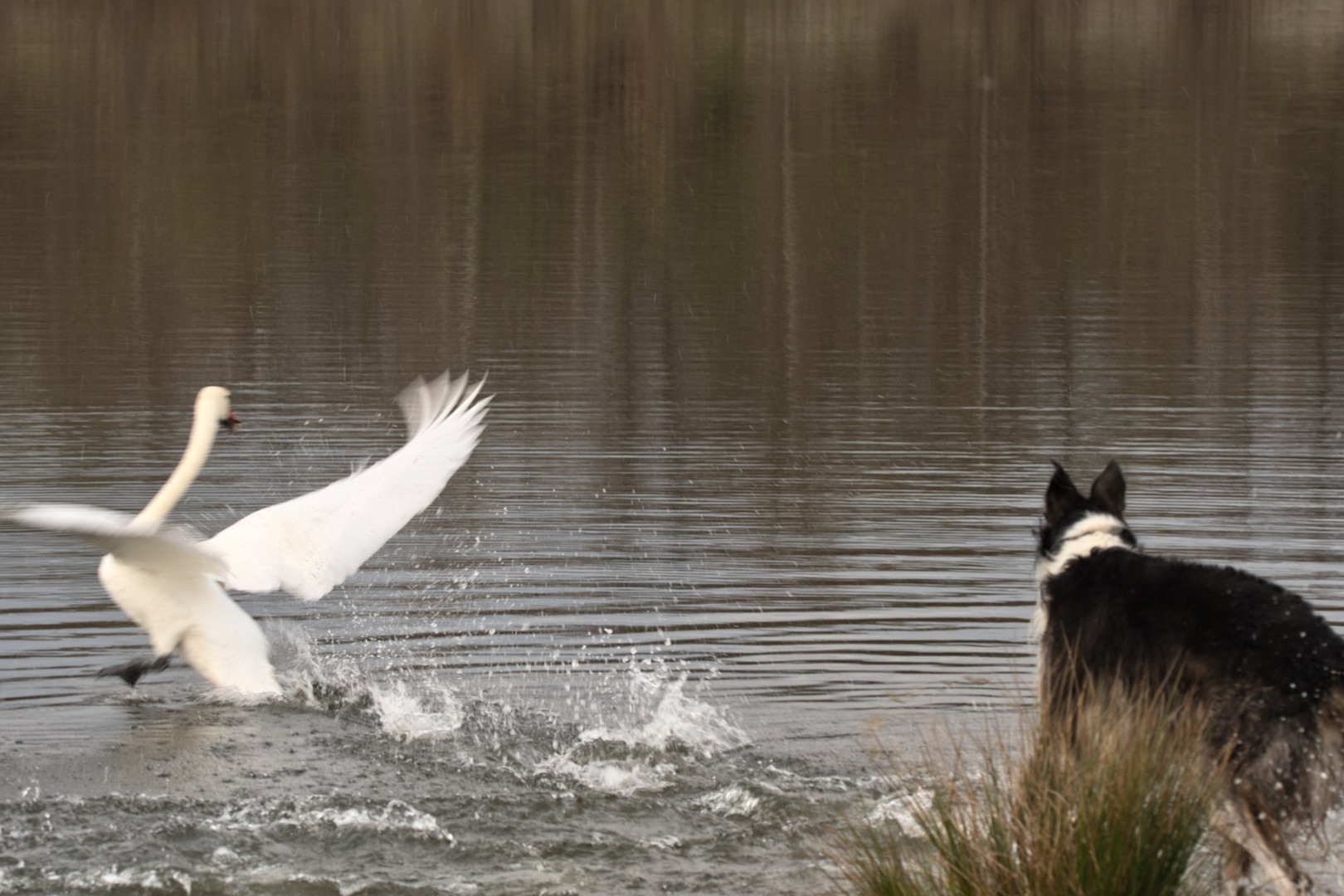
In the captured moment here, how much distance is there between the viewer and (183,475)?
32.9ft

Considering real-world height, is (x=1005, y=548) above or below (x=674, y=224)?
below

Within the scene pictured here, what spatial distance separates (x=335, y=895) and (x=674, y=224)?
23.3m

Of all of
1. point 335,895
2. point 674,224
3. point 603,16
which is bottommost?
point 335,895

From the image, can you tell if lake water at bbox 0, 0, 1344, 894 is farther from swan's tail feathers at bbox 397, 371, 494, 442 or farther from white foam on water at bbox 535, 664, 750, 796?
swan's tail feathers at bbox 397, 371, 494, 442

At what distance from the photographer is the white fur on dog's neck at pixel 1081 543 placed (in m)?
6.95

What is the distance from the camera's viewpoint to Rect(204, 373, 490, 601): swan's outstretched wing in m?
9.67

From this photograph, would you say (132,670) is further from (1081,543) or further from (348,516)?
(1081,543)

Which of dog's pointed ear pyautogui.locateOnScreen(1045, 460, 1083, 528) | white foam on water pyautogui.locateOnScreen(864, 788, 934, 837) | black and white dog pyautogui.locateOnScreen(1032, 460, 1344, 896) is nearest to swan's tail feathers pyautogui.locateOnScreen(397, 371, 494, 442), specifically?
white foam on water pyautogui.locateOnScreen(864, 788, 934, 837)

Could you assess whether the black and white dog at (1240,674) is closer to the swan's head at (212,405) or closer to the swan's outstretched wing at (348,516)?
the swan's outstretched wing at (348,516)

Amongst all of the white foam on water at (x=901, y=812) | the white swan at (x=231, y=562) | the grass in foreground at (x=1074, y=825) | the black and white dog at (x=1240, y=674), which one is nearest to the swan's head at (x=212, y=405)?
the white swan at (x=231, y=562)

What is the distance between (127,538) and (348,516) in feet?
4.82

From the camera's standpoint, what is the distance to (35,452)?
1453 centimetres

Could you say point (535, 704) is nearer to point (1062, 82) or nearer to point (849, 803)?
point (849, 803)

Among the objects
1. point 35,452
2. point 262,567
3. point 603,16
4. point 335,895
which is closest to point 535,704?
point 262,567
